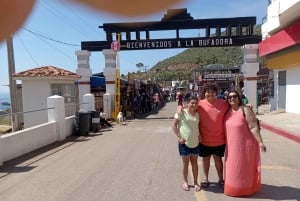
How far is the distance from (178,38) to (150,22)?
27cm

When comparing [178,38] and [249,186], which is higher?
[178,38]

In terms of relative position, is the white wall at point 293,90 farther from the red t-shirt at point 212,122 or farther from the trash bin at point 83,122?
the red t-shirt at point 212,122

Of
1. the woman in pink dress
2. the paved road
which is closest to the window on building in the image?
the paved road

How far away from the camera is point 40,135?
11.0 metres

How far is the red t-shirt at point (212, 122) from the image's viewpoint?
19.6ft

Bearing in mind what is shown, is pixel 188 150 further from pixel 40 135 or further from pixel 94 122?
pixel 94 122

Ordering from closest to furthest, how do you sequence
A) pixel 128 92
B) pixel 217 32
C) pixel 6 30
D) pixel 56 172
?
1. pixel 6 30
2. pixel 217 32
3. pixel 56 172
4. pixel 128 92

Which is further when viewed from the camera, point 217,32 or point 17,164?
point 17,164

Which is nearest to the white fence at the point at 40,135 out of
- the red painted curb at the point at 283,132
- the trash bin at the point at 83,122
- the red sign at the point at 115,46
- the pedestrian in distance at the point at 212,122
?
the trash bin at the point at 83,122

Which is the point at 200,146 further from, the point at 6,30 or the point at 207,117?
the point at 6,30

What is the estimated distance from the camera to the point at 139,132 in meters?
14.5

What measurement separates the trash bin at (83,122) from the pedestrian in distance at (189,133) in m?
8.31

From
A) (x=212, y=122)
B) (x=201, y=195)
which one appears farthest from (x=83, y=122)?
(x=201, y=195)

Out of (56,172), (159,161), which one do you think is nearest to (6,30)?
(56,172)
